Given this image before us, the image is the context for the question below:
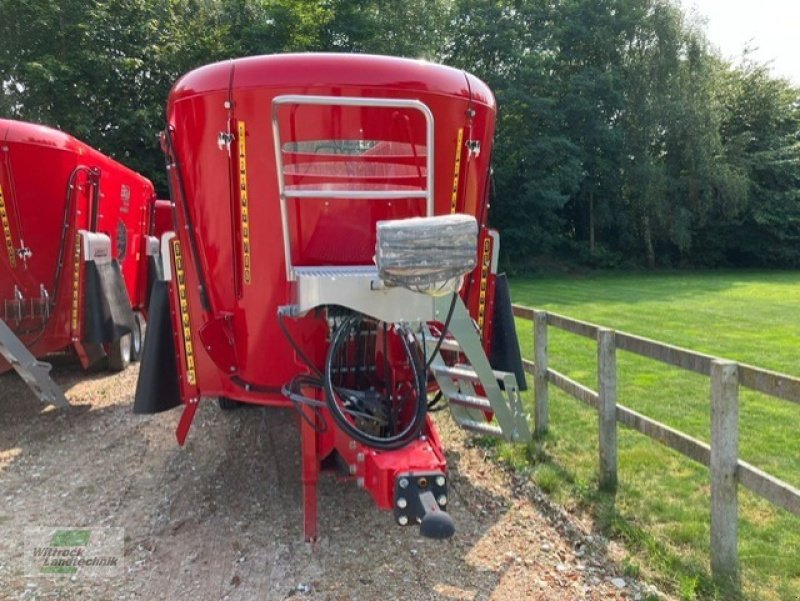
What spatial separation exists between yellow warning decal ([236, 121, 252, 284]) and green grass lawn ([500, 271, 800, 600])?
2464 mm

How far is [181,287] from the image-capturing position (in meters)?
4.25

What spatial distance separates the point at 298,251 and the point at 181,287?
2.90 ft

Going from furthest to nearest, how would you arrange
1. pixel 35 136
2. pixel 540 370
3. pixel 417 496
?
pixel 35 136
pixel 540 370
pixel 417 496

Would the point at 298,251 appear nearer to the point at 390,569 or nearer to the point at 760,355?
the point at 390,569

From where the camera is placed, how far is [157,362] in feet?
14.9

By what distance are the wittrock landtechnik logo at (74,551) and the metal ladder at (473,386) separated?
2011mm

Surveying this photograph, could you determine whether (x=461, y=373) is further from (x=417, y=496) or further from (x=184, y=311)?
(x=184, y=311)

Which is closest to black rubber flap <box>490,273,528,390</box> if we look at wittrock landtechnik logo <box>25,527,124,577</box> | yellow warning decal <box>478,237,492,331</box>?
yellow warning decal <box>478,237,492,331</box>

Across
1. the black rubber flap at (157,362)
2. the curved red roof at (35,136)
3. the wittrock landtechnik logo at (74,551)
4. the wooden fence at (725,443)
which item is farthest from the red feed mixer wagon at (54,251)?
the wooden fence at (725,443)

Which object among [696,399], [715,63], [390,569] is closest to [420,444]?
[390,569]

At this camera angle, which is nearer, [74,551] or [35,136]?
[74,551]

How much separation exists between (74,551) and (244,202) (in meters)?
2.17

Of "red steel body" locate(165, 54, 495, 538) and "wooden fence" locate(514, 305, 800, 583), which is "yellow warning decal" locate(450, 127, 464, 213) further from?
"wooden fence" locate(514, 305, 800, 583)

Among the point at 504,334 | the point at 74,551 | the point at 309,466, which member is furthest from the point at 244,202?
the point at 74,551
